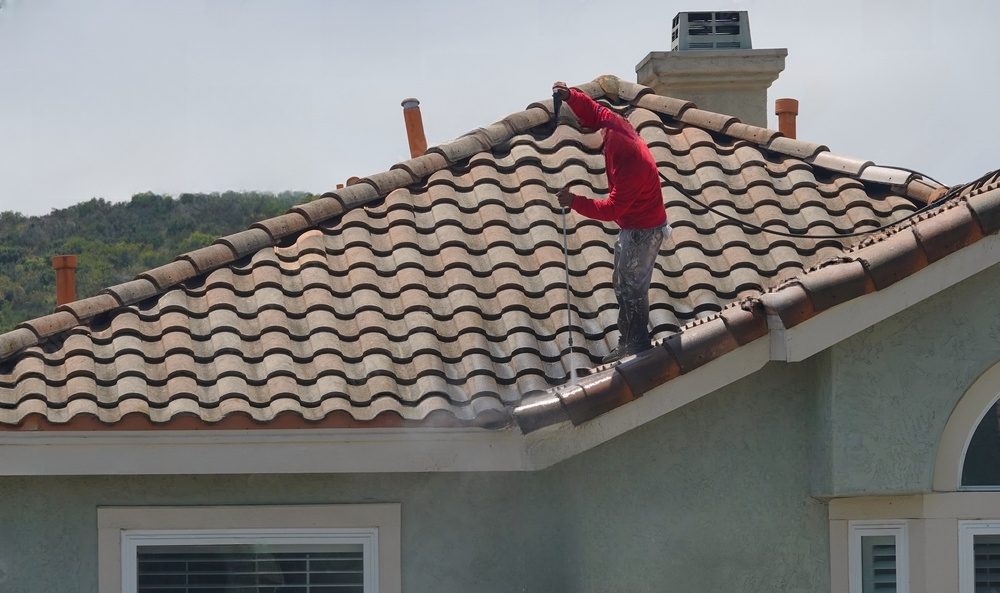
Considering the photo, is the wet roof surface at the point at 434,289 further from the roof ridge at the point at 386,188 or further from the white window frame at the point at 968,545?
the white window frame at the point at 968,545

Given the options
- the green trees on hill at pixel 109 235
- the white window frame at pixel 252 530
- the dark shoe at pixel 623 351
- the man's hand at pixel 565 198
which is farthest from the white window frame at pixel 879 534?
the green trees on hill at pixel 109 235

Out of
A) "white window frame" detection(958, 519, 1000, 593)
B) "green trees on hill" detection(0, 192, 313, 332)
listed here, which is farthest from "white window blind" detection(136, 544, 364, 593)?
"green trees on hill" detection(0, 192, 313, 332)

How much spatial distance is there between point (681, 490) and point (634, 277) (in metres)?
1.32

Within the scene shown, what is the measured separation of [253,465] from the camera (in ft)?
26.7

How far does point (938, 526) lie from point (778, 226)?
8.67 feet

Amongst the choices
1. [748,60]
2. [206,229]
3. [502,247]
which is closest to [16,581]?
[502,247]

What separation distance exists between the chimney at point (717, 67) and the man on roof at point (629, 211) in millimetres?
4510

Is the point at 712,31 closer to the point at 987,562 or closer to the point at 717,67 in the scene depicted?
the point at 717,67

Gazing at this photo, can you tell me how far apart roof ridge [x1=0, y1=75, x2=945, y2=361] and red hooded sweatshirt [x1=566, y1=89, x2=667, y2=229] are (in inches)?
77.8

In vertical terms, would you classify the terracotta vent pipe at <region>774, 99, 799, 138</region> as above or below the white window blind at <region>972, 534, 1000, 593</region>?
above

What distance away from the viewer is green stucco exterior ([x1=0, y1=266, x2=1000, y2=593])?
8.12 meters

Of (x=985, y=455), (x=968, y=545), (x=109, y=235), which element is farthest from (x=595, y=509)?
(x=109, y=235)

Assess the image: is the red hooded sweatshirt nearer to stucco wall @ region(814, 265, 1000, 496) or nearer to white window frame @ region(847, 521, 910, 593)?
stucco wall @ region(814, 265, 1000, 496)

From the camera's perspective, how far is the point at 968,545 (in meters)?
8.20
